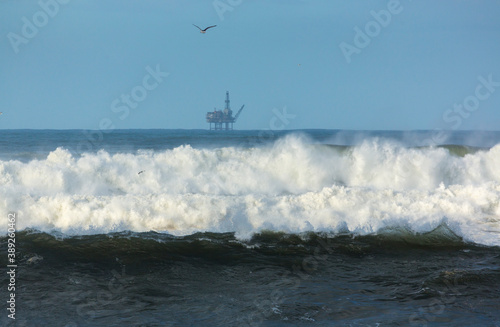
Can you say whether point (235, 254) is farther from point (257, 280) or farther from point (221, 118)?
point (221, 118)

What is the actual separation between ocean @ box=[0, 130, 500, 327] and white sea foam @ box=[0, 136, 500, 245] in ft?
0.16

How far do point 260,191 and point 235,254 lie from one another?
8218 millimetres

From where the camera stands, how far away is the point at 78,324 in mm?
6906

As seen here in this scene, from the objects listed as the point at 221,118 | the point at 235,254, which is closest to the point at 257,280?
the point at 235,254

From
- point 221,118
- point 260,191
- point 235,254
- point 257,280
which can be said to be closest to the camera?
point 257,280

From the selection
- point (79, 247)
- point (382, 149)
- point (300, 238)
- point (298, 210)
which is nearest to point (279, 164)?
point (382, 149)

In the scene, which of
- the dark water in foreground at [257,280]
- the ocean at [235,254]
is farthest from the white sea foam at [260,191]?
the dark water in foreground at [257,280]

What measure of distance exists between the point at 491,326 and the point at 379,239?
4.43 m

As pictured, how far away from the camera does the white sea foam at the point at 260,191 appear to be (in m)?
12.0

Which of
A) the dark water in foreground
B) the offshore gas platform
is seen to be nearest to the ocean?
the dark water in foreground

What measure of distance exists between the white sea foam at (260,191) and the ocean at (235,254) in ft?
0.16

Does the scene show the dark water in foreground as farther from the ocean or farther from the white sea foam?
the white sea foam

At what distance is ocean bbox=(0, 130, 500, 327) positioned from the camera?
24.2ft

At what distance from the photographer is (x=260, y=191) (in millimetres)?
18328
